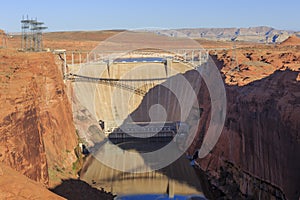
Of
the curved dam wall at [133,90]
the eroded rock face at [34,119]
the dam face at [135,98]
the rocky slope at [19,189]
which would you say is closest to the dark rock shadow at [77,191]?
the eroded rock face at [34,119]

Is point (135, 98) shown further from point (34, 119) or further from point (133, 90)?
point (34, 119)

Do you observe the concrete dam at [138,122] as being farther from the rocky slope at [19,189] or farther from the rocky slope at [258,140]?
the rocky slope at [19,189]

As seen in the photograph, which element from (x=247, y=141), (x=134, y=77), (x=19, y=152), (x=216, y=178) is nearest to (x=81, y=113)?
(x=134, y=77)

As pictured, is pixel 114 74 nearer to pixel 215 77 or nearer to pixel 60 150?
pixel 215 77

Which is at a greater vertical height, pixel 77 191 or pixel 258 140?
pixel 258 140

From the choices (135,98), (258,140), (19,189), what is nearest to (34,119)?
(19,189)

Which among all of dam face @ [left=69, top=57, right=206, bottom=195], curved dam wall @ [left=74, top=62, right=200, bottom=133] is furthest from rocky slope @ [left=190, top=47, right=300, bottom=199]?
curved dam wall @ [left=74, top=62, right=200, bottom=133]

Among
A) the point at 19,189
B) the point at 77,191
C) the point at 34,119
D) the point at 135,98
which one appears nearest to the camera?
the point at 19,189
